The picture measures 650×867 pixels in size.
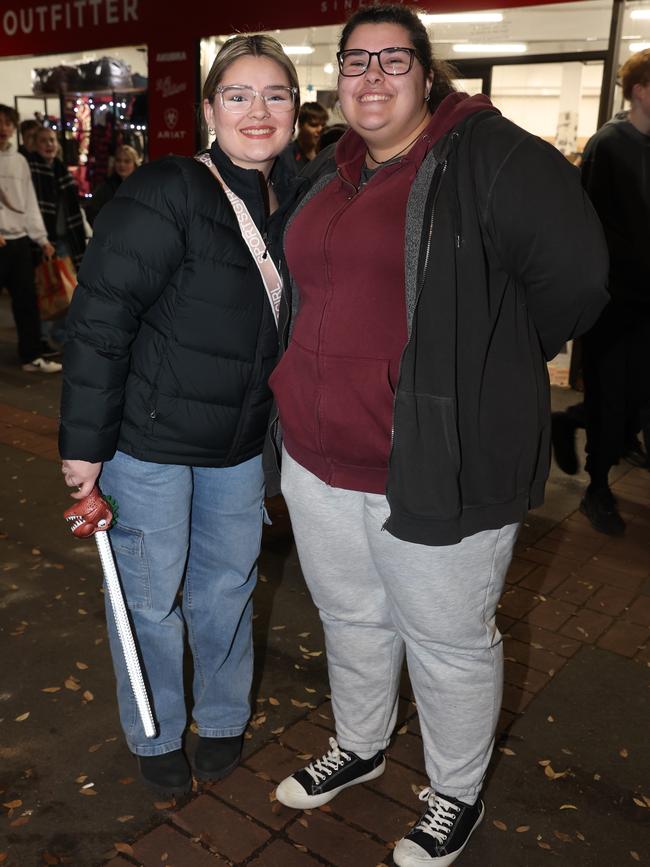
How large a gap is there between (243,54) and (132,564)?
143 centimetres

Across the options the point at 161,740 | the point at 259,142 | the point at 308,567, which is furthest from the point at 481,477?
the point at 161,740

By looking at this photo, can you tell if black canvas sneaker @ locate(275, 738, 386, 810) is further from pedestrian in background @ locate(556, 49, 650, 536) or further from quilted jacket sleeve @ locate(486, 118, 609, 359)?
pedestrian in background @ locate(556, 49, 650, 536)

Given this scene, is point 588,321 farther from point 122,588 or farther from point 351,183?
point 122,588

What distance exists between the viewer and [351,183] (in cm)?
224

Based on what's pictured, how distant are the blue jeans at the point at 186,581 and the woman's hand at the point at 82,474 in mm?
76

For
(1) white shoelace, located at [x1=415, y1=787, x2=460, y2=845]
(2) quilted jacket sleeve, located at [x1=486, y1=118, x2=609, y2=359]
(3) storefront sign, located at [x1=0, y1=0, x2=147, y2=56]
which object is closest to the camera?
(2) quilted jacket sleeve, located at [x1=486, y1=118, x2=609, y2=359]

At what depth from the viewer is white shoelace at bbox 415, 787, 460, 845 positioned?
2.43 meters

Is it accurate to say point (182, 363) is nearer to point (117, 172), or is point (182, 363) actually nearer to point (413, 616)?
point (413, 616)

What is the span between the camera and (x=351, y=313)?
2.11m

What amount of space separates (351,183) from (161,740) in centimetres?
175

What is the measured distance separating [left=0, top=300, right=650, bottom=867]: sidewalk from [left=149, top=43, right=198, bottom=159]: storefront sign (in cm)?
630

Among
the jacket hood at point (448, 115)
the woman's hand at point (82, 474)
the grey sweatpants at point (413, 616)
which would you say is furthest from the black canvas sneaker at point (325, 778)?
the jacket hood at point (448, 115)

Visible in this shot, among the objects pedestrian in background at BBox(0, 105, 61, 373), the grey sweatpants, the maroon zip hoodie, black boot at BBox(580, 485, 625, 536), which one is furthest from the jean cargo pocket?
pedestrian in background at BBox(0, 105, 61, 373)

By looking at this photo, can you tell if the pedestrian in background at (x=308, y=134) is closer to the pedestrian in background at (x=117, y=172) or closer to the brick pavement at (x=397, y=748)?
the pedestrian in background at (x=117, y=172)
